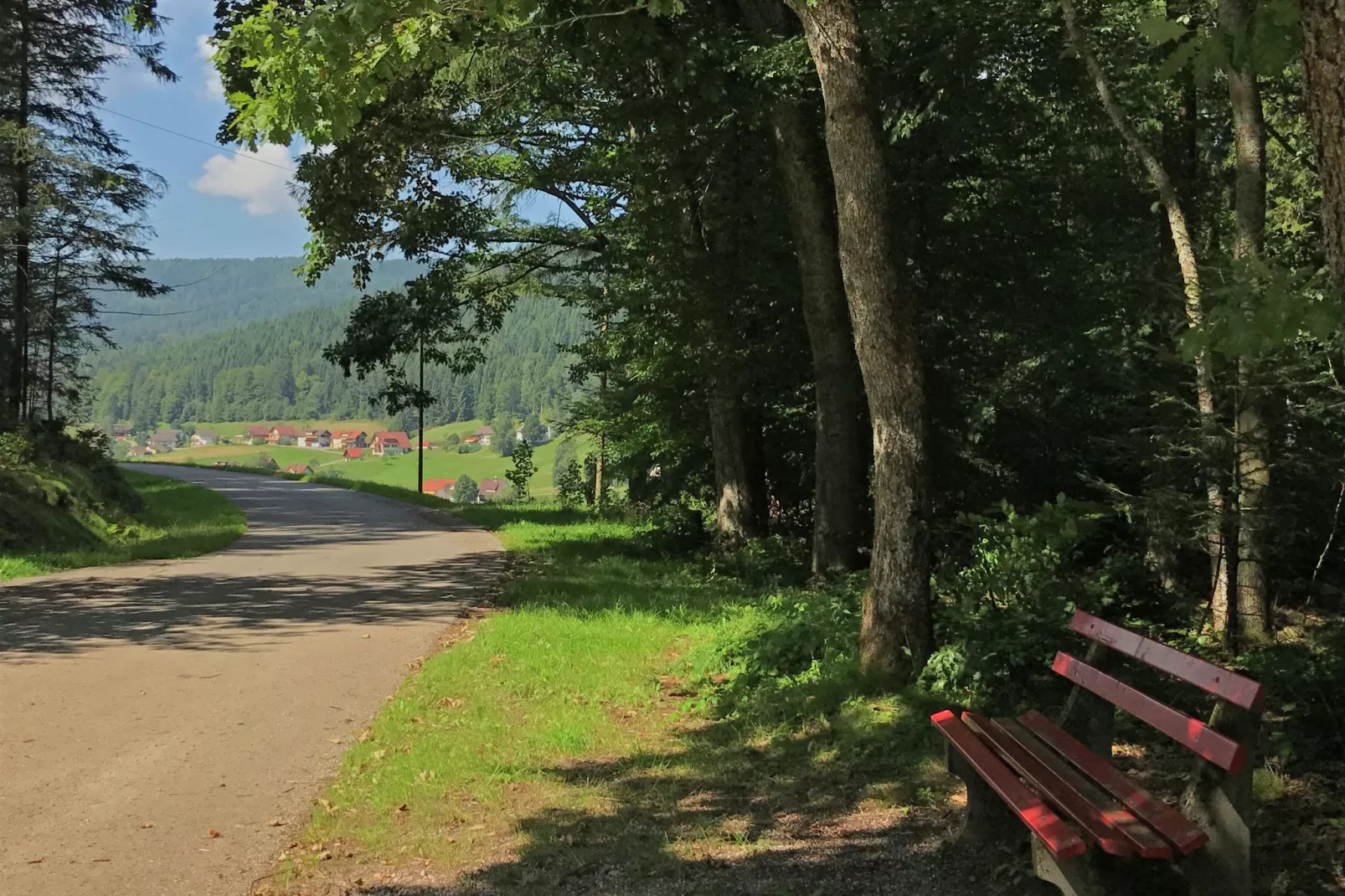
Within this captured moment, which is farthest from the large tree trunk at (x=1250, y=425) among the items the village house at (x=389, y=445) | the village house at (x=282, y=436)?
the village house at (x=282, y=436)

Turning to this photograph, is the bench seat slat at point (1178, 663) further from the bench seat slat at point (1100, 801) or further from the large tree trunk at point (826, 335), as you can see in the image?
the large tree trunk at point (826, 335)

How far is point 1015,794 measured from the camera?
3.53 meters

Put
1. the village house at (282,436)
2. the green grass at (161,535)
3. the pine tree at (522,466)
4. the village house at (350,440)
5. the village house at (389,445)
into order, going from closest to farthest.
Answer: the green grass at (161,535), the pine tree at (522,466), the village house at (350,440), the village house at (389,445), the village house at (282,436)

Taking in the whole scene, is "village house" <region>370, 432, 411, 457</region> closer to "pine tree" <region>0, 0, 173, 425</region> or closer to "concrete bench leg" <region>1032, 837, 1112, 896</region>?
"pine tree" <region>0, 0, 173, 425</region>

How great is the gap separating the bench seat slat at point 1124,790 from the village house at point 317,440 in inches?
4998

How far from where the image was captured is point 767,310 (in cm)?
1282

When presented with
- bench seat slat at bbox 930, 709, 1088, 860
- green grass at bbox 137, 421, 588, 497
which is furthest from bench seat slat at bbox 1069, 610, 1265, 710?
green grass at bbox 137, 421, 588, 497

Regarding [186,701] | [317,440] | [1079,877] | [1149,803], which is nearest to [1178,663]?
[1149,803]

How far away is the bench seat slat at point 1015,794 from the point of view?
3.12 m

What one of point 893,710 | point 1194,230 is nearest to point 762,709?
point 893,710


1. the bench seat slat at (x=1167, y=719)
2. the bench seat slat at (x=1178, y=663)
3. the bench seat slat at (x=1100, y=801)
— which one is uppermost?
the bench seat slat at (x=1178, y=663)

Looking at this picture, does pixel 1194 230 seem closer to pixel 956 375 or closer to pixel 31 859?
pixel 956 375

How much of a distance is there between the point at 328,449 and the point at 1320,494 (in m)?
125

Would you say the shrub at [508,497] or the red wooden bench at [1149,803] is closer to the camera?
the red wooden bench at [1149,803]
